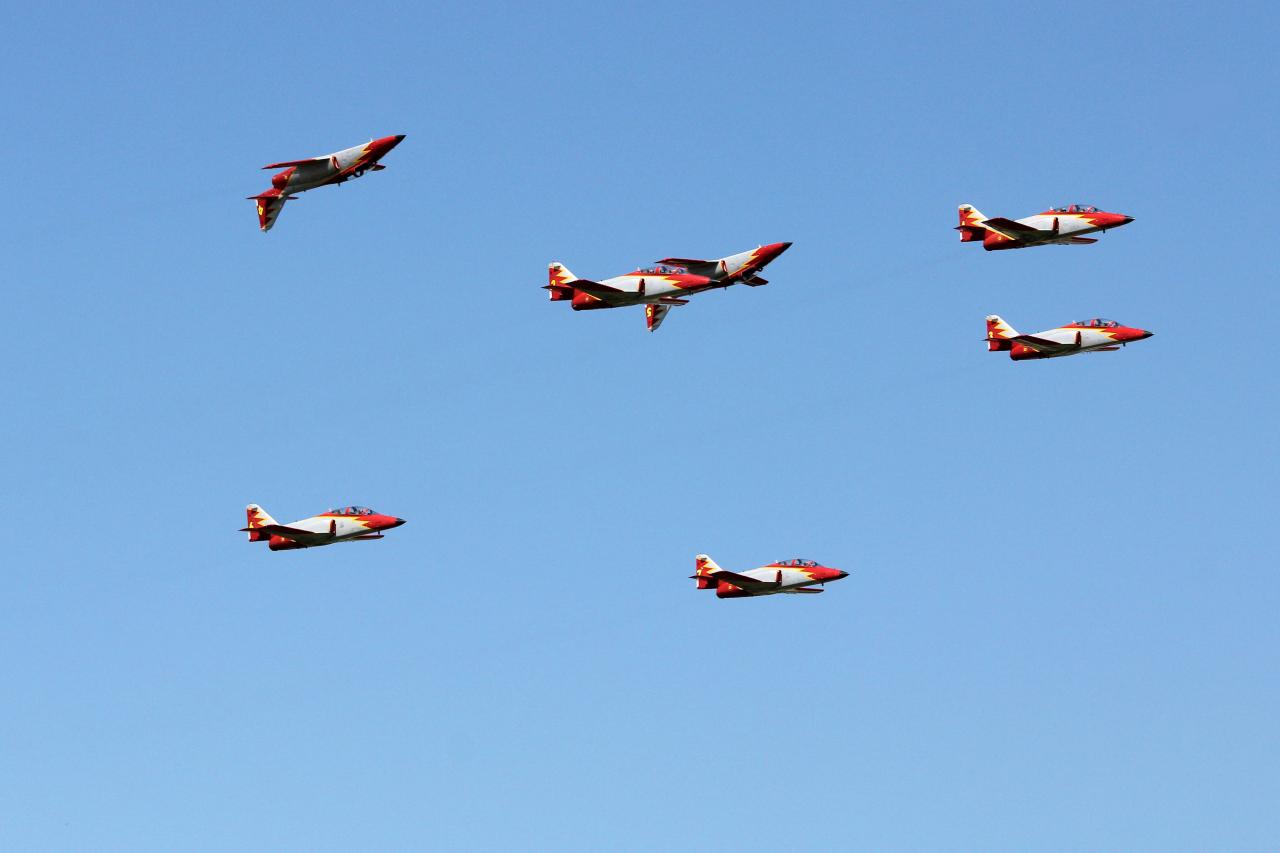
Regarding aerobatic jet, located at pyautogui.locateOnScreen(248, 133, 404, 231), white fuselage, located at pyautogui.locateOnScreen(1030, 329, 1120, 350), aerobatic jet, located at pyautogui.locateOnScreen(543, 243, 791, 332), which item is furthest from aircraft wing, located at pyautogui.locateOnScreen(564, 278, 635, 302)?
white fuselage, located at pyautogui.locateOnScreen(1030, 329, 1120, 350)

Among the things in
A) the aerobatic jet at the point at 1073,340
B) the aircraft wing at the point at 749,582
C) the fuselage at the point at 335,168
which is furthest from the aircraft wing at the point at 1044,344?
the fuselage at the point at 335,168

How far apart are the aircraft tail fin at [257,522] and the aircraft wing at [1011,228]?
2448 inches

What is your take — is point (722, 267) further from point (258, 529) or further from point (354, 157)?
point (258, 529)

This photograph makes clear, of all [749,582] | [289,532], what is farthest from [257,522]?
[749,582]

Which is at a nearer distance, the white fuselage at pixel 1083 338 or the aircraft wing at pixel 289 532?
the aircraft wing at pixel 289 532

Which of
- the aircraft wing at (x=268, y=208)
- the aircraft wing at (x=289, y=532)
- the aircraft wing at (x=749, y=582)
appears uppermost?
the aircraft wing at (x=268, y=208)

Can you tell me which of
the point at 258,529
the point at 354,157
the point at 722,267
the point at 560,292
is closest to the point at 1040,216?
the point at 722,267

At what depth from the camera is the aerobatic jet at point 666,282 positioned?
532 ft

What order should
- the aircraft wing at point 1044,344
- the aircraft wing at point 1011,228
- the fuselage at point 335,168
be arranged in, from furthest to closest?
1. the aircraft wing at point 1044,344
2. the aircraft wing at point 1011,228
3. the fuselage at point 335,168

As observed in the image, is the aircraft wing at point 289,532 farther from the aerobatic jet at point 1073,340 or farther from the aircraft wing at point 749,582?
the aerobatic jet at point 1073,340

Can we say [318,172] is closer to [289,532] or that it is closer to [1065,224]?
[289,532]

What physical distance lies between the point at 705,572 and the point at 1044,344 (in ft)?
113

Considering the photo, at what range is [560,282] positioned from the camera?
16325cm

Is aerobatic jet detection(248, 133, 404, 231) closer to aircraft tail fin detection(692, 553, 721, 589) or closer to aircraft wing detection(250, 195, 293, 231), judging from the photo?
aircraft wing detection(250, 195, 293, 231)
